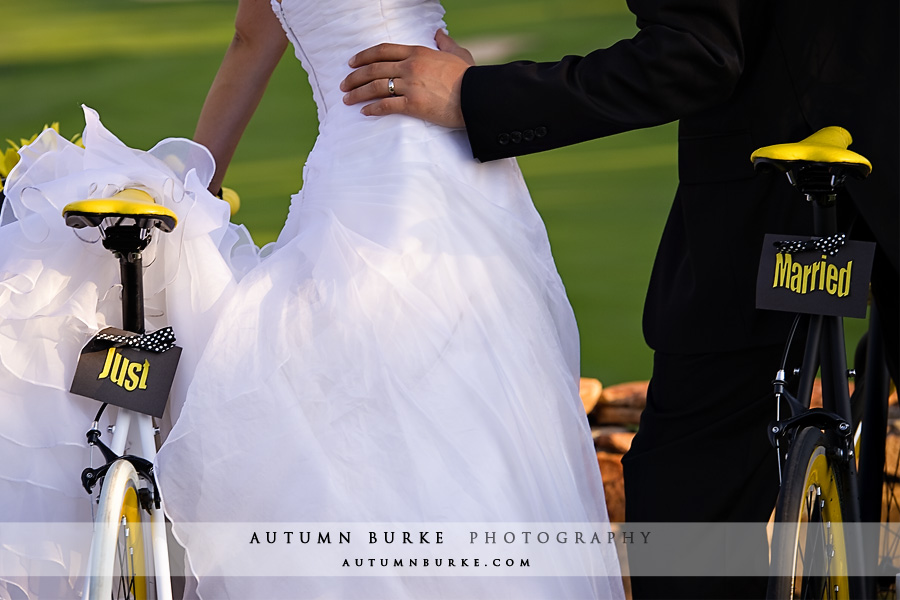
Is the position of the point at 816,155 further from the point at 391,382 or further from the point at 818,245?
the point at 391,382

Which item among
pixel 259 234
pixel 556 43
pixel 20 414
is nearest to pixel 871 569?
pixel 20 414

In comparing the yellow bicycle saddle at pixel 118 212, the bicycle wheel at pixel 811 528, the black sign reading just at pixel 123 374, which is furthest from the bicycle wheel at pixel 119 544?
the bicycle wheel at pixel 811 528

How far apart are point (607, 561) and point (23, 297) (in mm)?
857

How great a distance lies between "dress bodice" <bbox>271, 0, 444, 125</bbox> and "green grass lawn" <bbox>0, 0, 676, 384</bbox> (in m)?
2.74

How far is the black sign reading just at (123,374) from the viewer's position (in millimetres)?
1324

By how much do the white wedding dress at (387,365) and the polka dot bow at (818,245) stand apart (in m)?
0.32

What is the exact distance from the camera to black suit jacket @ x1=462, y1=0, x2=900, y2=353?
144 centimetres

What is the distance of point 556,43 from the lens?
488cm

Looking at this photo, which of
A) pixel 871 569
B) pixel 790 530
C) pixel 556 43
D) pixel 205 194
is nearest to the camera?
pixel 790 530

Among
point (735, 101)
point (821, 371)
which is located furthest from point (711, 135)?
point (821, 371)

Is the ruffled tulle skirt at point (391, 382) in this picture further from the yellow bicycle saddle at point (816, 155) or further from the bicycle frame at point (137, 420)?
the yellow bicycle saddle at point (816, 155)

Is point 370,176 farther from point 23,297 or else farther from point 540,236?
point 23,297

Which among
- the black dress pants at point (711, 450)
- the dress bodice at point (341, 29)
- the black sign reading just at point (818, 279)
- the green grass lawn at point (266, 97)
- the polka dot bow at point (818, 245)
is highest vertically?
the green grass lawn at point (266, 97)

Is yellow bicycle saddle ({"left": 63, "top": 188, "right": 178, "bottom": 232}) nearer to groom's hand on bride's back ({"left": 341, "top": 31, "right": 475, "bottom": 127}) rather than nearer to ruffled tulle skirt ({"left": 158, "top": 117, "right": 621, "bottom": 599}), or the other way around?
ruffled tulle skirt ({"left": 158, "top": 117, "right": 621, "bottom": 599})
